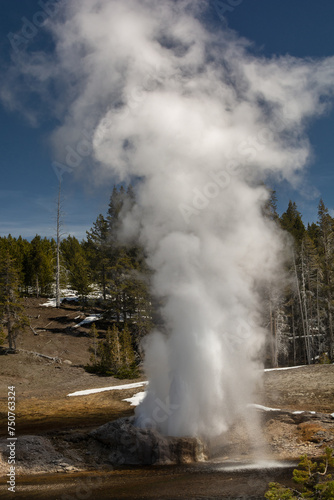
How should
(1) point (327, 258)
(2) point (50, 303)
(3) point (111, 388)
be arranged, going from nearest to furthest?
(3) point (111, 388) → (1) point (327, 258) → (2) point (50, 303)

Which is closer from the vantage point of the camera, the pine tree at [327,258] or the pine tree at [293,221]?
the pine tree at [327,258]

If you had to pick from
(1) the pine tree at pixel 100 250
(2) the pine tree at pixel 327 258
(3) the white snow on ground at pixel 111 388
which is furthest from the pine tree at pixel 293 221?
(3) the white snow on ground at pixel 111 388

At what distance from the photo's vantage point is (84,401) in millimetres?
23547

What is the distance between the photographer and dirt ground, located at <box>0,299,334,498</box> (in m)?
13.4

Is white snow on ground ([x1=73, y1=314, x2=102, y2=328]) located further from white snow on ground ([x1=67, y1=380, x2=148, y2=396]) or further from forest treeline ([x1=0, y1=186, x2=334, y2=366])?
white snow on ground ([x1=67, y1=380, x2=148, y2=396])

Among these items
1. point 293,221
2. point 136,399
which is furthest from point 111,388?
point 293,221

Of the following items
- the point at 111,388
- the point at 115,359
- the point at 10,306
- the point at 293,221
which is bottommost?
the point at 111,388

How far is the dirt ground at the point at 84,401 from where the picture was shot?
13398 mm

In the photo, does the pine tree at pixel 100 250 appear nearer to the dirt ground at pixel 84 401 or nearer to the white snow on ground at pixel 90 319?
the white snow on ground at pixel 90 319

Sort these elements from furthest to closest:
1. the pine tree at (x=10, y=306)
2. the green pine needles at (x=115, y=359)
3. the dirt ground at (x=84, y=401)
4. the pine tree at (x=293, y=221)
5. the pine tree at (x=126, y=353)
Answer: the pine tree at (x=293, y=221) → the pine tree at (x=10, y=306) → the pine tree at (x=126, y=353) → the green pine needles at (x=115, y=359) → the dirt ground at (x=84, y=401)

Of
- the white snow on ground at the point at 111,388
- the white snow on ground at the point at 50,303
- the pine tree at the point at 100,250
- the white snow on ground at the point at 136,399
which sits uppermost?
the pine tree at the point at 100,250

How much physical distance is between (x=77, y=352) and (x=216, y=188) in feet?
92.7

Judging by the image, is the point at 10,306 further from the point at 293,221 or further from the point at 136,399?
the point at 293,221

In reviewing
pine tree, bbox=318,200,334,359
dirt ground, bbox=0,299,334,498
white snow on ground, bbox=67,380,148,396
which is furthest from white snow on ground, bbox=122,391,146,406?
pine tree, bbox=318,200,334,359
